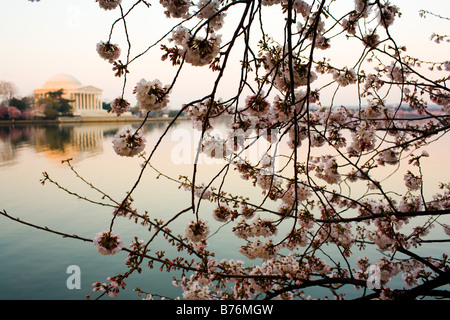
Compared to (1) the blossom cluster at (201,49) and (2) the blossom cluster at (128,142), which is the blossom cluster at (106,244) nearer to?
(2) the blossom cluster at (128,142)

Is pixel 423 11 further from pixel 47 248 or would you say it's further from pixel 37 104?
pixel 37 104

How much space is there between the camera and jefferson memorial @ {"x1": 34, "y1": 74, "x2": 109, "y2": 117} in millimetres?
67562

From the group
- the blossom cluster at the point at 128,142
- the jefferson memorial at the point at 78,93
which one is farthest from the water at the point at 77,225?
the jefferson memorial at the point at 78,93

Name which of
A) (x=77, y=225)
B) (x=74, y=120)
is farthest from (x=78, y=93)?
(x=77, y=225)

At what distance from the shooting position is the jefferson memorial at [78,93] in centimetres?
6756

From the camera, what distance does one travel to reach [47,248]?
654 centimetres

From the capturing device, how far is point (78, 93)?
6881cm

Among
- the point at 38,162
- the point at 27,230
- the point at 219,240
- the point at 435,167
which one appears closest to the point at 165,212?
the point at 219,240

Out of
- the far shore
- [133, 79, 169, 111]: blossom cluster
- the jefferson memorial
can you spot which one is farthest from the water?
the jefferson memorial

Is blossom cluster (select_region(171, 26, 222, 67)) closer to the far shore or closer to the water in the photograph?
the water

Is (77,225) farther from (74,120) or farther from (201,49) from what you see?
(74,120)
